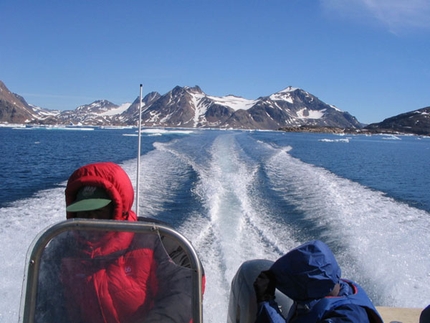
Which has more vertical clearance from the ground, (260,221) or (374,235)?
(374,235)

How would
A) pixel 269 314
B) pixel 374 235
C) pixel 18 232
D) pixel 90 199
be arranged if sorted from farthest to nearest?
pixel 374 235 < pixel 18 232 < pixel 269 314 < pixel 90 199

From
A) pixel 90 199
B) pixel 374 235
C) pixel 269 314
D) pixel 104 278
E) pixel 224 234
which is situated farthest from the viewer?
pixel 224 234

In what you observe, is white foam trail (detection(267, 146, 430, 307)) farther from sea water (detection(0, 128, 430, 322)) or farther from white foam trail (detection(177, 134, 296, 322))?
white foam trail (detection(177, 134, 296, 322))

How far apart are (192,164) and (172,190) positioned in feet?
17.9

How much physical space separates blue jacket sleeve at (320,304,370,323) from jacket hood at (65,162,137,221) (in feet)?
3.88

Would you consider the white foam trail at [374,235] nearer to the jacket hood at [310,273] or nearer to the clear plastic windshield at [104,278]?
the jacket hood at [310,273]

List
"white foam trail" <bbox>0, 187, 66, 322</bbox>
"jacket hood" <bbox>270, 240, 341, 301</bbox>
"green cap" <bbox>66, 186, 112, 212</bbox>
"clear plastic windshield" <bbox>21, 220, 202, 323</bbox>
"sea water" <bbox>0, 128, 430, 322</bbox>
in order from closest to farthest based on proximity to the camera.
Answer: "clear plastic windshield" <bbox>21, 220, 202, 323</bbox>
"green cap" <bbox>66, 186, 112, 212</bbox>
"jacket hood" <bbox>270, 240, 341, 301</bbox>
"white foam trail" <bbox>0, 187, 66, 322</bbox>
"sea water" <bbox>0, 128, 430, 322</bbox>

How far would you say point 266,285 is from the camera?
88.6 inches

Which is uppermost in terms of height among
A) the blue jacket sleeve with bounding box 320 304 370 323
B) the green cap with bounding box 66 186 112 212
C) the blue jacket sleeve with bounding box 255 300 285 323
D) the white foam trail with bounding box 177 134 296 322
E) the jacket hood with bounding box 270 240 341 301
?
the green cap with bounding box 66 186 112 212

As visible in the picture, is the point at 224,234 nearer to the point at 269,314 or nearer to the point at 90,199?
the point at 269,314

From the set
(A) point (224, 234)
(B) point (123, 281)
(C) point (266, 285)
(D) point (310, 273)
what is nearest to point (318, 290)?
(D) point (310, 273)

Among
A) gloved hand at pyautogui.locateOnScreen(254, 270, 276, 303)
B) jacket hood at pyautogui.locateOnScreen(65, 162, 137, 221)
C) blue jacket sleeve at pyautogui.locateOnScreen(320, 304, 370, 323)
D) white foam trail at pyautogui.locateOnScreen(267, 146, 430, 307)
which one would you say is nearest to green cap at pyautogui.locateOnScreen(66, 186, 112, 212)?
jacket hood at pyautogui.locateOnScreen(65, 162, 137, 221)

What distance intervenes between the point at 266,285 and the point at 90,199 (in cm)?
113

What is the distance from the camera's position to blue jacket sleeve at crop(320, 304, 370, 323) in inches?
75.9
